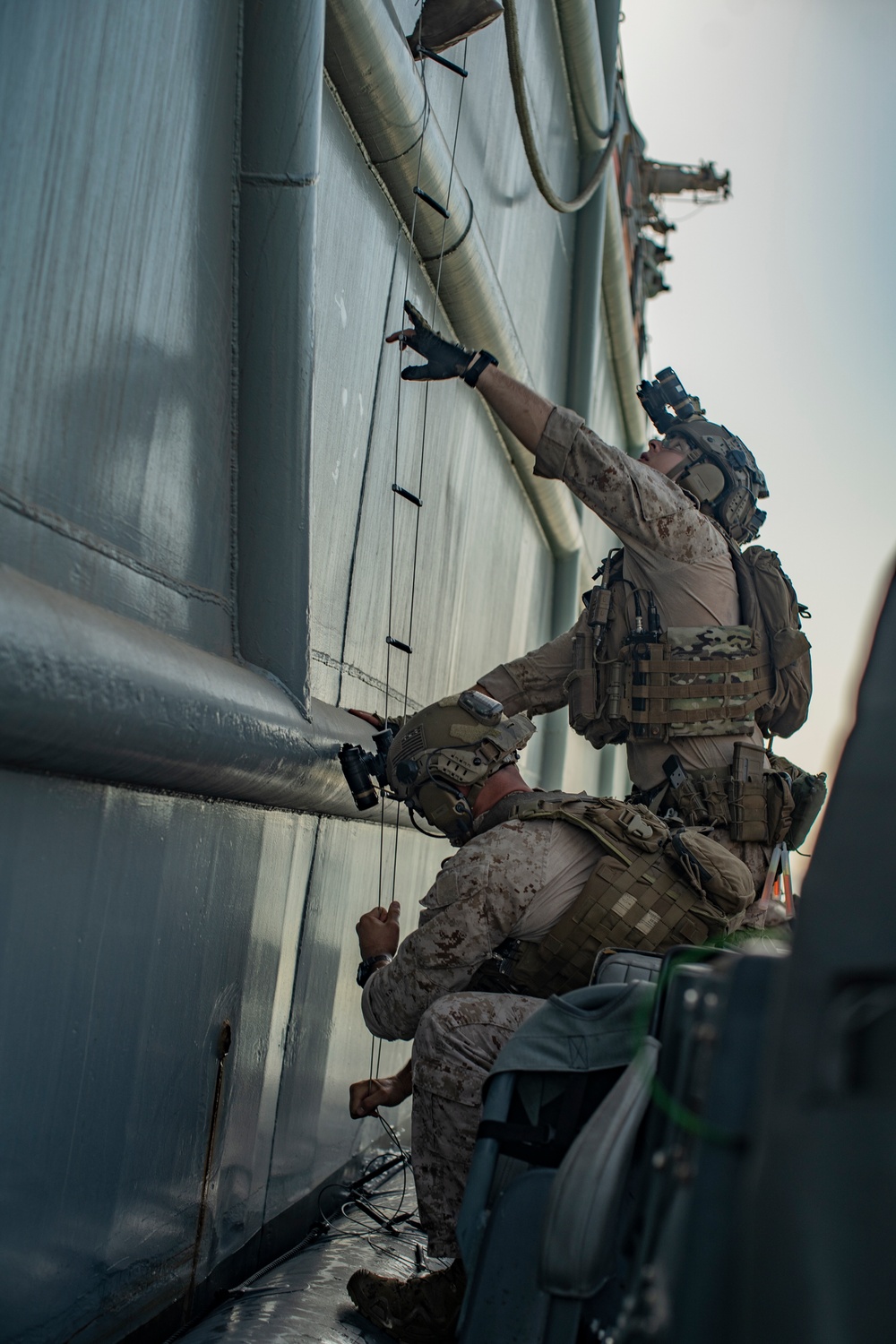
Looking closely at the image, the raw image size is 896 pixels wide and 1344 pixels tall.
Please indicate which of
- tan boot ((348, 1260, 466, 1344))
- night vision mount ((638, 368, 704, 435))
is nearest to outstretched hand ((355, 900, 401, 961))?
tan boot ((348, 1260, 466, 1344))

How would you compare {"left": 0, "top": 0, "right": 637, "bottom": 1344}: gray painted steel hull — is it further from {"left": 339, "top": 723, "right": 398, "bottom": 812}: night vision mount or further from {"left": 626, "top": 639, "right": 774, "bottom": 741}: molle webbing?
{"left": 626, "top": 639, "right": 774, "bottom": 741}: molle webbing

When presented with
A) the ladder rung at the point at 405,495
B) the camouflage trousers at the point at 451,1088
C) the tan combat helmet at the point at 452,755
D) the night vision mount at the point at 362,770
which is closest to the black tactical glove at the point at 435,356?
the ladder rung at the point at 405,495

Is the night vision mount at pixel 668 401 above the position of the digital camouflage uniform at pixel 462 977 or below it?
above

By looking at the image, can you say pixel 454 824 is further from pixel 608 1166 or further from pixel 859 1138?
pixel 859 1138

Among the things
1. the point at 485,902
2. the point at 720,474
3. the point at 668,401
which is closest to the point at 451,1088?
the point at 485,902

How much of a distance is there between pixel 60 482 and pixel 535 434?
162cm

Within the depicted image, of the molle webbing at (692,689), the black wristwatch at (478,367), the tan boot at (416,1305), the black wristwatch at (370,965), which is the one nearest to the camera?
the tan boot at (416,1305)

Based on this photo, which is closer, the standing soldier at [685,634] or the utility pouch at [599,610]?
the standing soldier at [685,634]

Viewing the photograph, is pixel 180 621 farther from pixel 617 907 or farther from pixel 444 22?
pixel 444 22

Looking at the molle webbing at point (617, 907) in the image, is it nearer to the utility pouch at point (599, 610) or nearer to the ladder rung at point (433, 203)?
the utility pouch at point (599, 610)

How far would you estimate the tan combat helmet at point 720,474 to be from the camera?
3.28 metres

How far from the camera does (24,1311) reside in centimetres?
159

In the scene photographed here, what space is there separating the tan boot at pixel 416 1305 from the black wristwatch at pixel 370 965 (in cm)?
59

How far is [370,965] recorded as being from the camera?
2.61 metres
